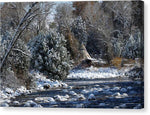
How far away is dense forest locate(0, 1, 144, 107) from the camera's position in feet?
22.0

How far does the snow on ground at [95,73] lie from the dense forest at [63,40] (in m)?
0.03

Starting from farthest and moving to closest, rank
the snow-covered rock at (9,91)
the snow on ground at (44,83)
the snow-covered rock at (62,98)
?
the snow-covered rock at (9,91) < the snow on ground at (44,83) < the snow-covered rock at (62,98)

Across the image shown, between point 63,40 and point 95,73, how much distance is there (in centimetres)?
87

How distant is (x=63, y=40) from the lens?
6957mm

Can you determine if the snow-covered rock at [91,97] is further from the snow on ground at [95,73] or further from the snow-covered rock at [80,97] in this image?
the snow on ground at [95,73]

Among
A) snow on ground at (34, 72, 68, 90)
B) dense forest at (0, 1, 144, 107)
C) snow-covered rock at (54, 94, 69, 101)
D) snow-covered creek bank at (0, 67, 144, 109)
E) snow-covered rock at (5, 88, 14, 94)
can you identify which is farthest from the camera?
snow-covered rock at (5, 88, 14, 94)

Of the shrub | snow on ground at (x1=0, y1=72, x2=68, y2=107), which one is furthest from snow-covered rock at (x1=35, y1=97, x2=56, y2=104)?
the shrub

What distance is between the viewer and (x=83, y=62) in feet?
22.7

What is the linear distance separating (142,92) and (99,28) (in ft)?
4.65

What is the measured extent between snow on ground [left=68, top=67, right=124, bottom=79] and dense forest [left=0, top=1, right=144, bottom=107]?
1.0 inches

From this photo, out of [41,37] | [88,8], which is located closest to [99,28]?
[88,8]

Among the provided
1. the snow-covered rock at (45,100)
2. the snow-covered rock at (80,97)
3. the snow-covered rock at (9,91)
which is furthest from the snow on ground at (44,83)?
the snow-covered rock at (9,91)

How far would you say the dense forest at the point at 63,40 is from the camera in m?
6.69

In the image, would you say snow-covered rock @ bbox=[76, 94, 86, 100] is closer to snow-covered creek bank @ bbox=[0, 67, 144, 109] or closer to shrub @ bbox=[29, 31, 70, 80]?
snow-covered creek bank @ bbox=[0, 67, 144, 109]
